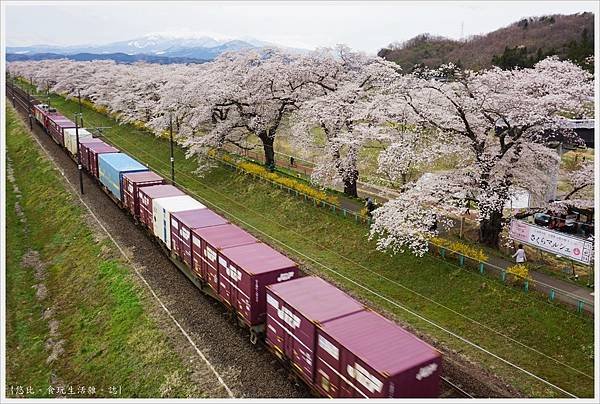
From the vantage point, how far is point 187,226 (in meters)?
20.9

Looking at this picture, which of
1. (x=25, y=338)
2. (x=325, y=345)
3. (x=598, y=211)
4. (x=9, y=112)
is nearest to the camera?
(x=325, y=345)

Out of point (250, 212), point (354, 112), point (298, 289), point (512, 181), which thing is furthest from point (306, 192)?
point (298, 289)

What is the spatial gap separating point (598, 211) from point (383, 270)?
936 cm

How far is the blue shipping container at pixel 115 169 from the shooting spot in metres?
31.3

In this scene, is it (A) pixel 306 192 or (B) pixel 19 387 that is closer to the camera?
(B) pixel 19 387

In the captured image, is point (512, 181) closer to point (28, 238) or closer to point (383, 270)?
point (383, 270)

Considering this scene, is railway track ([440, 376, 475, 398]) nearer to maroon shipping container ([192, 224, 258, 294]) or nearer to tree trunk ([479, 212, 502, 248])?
maroon shipping container ([192, 224, 258, 294])

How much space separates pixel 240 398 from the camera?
48.5ft

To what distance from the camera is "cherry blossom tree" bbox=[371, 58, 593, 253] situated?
2041 cm

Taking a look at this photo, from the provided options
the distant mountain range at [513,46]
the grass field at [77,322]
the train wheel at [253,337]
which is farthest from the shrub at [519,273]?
the distant mountain range at [513,46]

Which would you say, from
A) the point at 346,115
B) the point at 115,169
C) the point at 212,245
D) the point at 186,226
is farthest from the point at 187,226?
the point at 346,115

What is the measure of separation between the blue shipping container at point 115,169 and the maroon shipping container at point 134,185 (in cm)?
93

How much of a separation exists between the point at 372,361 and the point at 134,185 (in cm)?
2048

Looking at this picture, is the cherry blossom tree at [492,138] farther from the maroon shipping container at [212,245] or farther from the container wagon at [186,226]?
the container wagon at [186,226]
